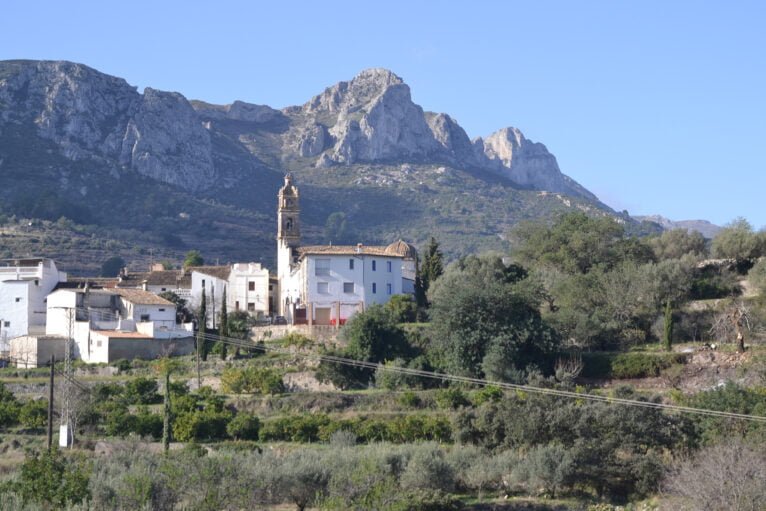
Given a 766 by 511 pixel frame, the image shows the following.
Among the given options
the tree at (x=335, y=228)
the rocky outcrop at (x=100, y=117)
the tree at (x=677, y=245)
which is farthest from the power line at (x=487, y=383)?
the rocky outcrop at (x=100, y=117)

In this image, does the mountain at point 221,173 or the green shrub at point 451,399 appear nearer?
the green shrub at point 451,399

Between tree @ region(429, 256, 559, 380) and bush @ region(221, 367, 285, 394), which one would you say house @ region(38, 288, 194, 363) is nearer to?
bush @ region(221, 367, 285, 394)

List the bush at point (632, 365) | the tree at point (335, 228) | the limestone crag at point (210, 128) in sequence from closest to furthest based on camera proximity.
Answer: the bush at point (632, 365) → the tree at point (335, 228) → the limestone crag at point (210, 128)

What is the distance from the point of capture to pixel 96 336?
213 ft

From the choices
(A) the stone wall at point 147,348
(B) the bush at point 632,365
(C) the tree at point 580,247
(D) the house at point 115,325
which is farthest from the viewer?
(C) the tree at point 580,247

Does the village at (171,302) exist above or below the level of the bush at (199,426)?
above

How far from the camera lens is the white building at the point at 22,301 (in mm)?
70312

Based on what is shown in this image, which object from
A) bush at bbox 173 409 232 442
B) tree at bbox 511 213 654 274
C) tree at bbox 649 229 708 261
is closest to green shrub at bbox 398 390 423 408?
bush at bbox 173 409 232 442

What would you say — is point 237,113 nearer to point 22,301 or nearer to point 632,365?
point 22,301

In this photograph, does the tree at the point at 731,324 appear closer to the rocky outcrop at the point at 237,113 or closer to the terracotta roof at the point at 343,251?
the terracotta roof at the point at 343,251

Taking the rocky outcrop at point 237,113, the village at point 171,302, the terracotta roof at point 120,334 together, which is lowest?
Answer: the terracotta roof at point 120,334

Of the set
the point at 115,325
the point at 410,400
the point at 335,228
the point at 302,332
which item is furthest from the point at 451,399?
the point at 335,228

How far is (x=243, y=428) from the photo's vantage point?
5106 cm

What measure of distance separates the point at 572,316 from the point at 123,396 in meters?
22.0
